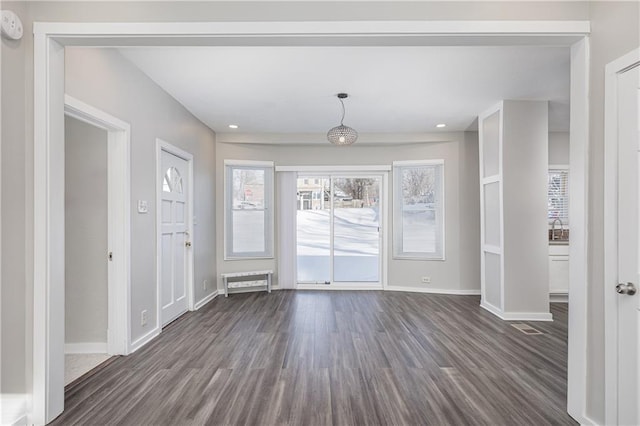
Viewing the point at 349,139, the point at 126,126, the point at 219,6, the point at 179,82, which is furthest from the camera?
the point at 349,139

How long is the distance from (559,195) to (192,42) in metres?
5.92

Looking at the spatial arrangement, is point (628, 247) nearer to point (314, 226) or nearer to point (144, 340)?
point (144, 340)

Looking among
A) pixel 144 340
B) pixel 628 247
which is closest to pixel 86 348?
pixel 144 340

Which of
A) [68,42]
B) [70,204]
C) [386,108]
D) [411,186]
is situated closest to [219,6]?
[68,42]

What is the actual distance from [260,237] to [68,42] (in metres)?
3.89

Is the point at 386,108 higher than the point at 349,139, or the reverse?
the point at 386,108

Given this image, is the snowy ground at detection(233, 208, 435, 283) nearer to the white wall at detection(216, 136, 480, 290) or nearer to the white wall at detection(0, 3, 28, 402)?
the white wall at detection(216, 136, 480, 290)

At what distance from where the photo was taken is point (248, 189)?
5.57m

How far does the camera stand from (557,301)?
15.9ft

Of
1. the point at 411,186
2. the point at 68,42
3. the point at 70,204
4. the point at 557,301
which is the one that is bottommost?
the point at 557,301

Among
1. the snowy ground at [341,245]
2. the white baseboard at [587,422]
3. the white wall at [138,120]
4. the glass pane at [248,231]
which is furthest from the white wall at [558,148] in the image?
the white wall at [138,120]

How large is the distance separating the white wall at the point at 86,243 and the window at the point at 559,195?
6326 mm

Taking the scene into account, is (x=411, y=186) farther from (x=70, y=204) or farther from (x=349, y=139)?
(x=70, y=204)

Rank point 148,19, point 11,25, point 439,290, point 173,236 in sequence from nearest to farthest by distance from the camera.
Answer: point 11,25
point 148,19
point 173,236
point 439,290
